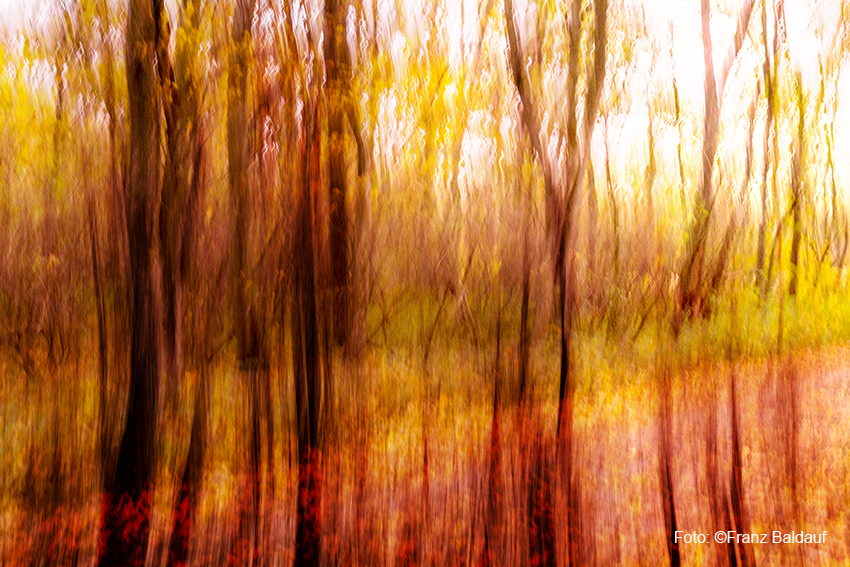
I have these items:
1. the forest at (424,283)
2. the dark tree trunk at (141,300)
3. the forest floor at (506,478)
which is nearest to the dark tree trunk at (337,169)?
the forest at (424,283)

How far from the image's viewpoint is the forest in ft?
3.19

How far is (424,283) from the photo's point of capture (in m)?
1.05

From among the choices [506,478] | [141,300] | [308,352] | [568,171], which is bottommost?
[506,478]

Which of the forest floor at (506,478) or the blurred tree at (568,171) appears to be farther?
the blurred tree at (568,171)

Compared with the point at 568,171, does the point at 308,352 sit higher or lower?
lower

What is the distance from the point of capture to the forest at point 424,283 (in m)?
0.97

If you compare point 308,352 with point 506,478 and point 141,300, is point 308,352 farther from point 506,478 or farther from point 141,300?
point 506,478

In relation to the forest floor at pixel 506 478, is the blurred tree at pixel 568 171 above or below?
above

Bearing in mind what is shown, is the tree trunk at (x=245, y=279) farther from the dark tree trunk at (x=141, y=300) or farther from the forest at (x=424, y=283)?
the dark tree trunk at (x=141, y=300)

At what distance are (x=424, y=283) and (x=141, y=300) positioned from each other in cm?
60

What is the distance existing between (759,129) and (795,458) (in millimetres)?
785

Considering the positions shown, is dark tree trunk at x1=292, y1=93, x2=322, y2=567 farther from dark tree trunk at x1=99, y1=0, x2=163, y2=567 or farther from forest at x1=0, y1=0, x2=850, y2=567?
dark tree trunk at x1=99, y1=0, x2=163, y2=567

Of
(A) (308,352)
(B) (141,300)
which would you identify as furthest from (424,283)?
(B) (141,300)

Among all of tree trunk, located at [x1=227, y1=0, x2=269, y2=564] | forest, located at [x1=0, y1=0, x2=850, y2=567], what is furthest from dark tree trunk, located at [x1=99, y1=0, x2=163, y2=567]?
tree trunk, located at [x1=227, y1=0, x2=269, y2=564]
